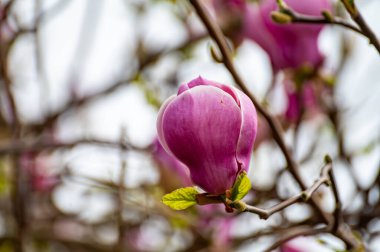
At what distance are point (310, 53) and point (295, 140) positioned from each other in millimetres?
178

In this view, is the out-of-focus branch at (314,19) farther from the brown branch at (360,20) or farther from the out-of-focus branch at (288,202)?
the out-of-focus branch at (288,202)

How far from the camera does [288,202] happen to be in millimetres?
749

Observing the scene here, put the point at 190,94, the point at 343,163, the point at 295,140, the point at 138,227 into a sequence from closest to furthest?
the point at 190,94
the point at 295,140
the point at 343,163
the point at 138,227

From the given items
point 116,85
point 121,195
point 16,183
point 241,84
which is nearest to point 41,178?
point 116,85

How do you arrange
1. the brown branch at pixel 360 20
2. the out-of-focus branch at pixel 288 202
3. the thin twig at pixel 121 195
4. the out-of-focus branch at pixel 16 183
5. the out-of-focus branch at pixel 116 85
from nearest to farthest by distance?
the out-of-focus branch at pixel 288 202 < the brown branch at pixel 360 20 < the thin twig at pixel 121 195 < the out-of-focus branch at pixel 16 183 < the out-of-focus branch at pixel 116 85

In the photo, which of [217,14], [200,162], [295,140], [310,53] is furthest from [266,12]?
[200,162]

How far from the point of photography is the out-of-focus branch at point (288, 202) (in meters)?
0.72

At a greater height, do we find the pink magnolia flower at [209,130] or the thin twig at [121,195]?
the pink magnolia flower at [209,130]

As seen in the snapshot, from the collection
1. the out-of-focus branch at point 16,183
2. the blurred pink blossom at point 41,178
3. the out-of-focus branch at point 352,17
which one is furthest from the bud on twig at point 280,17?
the blurred pink blossom at point 41,178

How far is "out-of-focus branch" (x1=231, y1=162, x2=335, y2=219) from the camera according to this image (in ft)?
2.36

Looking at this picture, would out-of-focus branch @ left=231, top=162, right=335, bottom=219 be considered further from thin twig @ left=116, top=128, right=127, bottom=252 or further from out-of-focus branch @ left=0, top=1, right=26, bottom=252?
out-of-focus branch @ left=0, top=1, right=26, bottom=252

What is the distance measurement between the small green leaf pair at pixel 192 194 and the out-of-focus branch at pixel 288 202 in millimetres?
19

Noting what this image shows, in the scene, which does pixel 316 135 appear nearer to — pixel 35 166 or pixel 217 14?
pixel 217 14

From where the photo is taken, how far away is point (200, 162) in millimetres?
761
